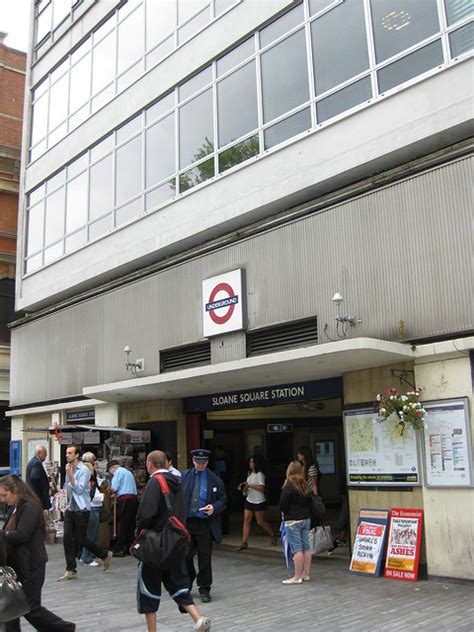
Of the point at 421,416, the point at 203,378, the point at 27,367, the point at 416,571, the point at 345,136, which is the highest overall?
the point at 345,136

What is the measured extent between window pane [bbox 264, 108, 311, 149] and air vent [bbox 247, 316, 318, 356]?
3.44 meters

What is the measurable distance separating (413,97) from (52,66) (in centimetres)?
1365

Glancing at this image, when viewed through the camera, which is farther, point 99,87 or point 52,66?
point 52,66

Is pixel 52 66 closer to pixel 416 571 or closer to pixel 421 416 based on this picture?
pixel 421 416

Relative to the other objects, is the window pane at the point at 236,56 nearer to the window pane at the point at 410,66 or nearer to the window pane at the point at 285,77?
the window pane at the point at 285,77

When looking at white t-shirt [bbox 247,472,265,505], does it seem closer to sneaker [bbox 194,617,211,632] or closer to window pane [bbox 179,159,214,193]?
sneaker [bbox 194,617,211,632]

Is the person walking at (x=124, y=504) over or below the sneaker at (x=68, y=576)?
over

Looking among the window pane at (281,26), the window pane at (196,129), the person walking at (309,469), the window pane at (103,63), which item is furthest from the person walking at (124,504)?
the window pane at (103,63)

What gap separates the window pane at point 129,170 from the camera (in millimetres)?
15867

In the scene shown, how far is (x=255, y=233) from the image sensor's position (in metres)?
12.2

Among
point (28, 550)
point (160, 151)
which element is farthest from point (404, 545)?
point (160, 151)

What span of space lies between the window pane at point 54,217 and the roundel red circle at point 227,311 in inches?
291

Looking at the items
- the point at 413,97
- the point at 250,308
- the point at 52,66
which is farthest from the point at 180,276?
→ the point at 52,66

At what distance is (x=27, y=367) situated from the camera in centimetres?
1961
